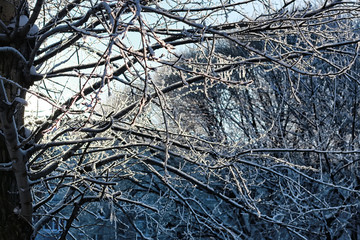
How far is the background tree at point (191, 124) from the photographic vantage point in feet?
12.4

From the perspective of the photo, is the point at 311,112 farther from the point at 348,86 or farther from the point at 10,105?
the point at 10,105

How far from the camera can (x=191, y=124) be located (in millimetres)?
10031

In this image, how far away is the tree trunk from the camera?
3.90 meters

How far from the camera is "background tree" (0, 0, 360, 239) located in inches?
149

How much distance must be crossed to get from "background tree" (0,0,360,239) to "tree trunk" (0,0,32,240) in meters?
0.01

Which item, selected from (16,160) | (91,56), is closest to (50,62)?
(91,56)

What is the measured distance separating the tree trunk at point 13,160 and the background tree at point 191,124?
13mm

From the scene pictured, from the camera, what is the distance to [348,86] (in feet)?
36.5

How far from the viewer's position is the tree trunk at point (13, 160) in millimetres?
3902

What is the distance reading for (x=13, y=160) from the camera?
12.9 ft

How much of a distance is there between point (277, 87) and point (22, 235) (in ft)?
30.4

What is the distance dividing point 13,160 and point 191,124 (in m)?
6.33

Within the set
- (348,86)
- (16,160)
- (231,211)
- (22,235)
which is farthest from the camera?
(231,211)

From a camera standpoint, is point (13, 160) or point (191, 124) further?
point (191, 124)
